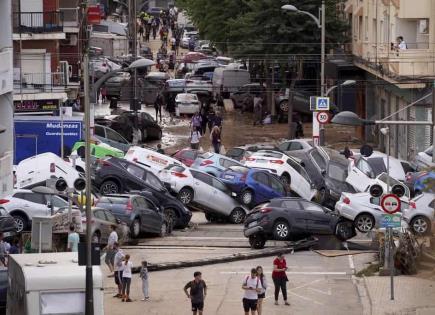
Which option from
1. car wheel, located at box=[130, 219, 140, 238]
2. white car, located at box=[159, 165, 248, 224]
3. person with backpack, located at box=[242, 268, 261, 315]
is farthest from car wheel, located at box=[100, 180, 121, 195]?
person with backpack, located at box=[242, 268, 261, 315]

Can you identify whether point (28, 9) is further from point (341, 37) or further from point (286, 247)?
point (286, 247)

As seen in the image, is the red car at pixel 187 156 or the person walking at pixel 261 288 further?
the red car at pixel 187 156

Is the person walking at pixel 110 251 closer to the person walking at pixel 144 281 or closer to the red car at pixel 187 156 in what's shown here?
the person walking at pixel 144 281

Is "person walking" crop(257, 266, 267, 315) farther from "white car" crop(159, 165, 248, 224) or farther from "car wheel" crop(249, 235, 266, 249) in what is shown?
"white car" crop(159, 165, 248, 224)

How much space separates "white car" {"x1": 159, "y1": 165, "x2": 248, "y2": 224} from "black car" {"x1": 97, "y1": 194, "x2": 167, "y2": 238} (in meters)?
3.57

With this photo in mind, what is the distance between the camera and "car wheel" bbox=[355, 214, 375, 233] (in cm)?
4128

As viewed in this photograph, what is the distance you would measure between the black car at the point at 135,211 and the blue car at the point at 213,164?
6.85 m

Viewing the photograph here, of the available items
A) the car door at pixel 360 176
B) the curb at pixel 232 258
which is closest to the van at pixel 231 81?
the car door at pixel 360 176

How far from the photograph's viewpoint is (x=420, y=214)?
133ft

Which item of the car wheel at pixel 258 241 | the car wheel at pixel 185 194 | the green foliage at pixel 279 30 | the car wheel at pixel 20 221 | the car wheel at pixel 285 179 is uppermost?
the green foliage at pixel 279 30

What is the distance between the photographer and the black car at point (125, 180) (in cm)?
4466

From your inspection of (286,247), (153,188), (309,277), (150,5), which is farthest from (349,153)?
(150,5)

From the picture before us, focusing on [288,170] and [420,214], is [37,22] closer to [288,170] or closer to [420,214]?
[288,170]

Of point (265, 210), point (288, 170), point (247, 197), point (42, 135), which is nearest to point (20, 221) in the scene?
point (265, 210)
